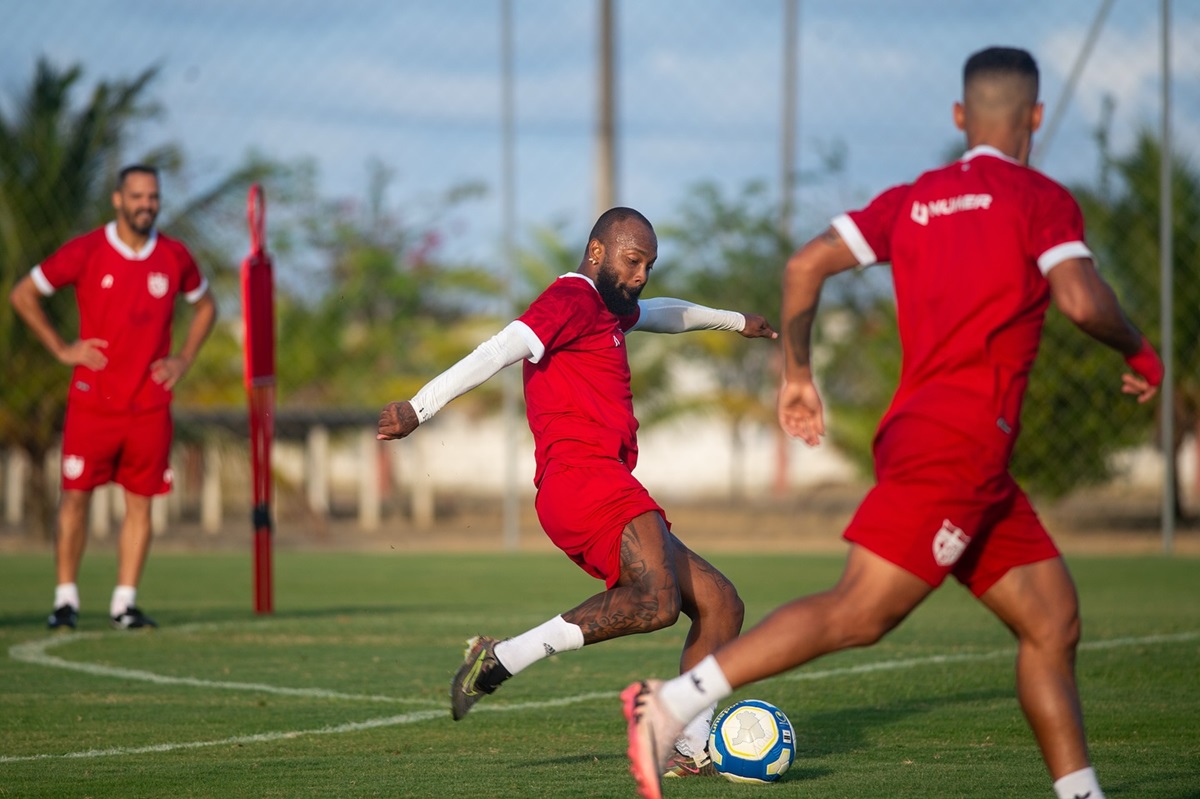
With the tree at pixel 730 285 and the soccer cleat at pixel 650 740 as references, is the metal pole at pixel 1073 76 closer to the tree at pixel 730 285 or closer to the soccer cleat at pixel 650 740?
the tree at pixel 730 285

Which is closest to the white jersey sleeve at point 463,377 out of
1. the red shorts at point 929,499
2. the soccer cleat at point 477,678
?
the soccer cleat at point 477,678

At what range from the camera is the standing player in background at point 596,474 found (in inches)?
200

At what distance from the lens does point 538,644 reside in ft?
16.8

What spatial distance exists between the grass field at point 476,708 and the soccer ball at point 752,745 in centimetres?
7

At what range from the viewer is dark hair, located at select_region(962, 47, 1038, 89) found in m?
3.92

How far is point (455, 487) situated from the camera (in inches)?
1407

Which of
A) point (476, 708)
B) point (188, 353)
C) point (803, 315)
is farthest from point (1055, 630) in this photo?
point (188, 353)

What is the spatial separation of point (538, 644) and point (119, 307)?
5473mm

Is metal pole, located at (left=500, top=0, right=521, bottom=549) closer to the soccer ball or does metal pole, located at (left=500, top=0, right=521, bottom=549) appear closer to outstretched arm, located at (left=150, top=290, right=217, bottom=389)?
outstretched arm, located at (left=150, top=290, right=217, bottom=389)

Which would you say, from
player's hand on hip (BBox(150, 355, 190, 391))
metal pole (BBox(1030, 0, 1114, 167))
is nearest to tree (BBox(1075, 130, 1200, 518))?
metal pole (BBox(1030, 0, 1114, 167))

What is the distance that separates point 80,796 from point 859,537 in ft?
8.47

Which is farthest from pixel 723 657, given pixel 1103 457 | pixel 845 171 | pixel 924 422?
pixel 845 171

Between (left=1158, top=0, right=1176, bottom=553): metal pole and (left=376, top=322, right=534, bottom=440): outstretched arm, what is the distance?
1198cm

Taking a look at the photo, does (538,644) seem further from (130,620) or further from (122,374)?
(122,374)
